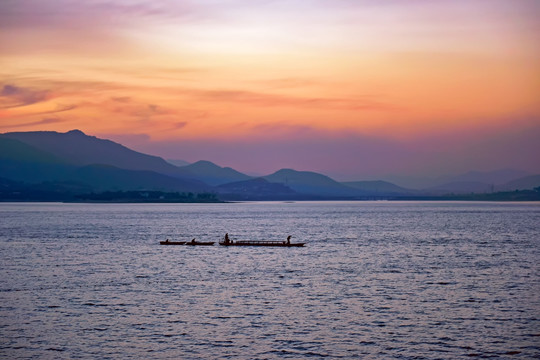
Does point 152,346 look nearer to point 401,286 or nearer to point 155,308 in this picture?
point 155,308

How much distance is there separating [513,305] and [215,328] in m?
25.2

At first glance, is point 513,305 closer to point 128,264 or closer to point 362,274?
point 362,274

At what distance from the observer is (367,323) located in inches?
1816

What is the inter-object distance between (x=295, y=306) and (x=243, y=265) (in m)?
32.6

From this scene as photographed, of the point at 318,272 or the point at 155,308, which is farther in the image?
the point at 318,272

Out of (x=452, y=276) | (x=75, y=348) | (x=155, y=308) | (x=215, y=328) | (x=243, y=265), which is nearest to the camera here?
(x=75, y=348)

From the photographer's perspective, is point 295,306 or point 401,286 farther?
point 401,286

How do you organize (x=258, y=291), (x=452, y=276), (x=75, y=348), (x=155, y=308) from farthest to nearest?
(x=452, y=276) → (x=258, y=291) → (x=155, y=308) → (x=75, y=348)

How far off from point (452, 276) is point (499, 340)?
104 feet

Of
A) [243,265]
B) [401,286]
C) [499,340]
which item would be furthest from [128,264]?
[499,340]

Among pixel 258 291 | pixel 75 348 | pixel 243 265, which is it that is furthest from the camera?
pixel 243 265

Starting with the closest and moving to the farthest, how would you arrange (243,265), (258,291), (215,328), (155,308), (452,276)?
(215,328)
(155,308)
(258,291)
(452,276)
(243,265)

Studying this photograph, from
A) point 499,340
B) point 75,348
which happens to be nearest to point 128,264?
point 75,348

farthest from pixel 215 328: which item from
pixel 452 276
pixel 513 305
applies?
pixel 452 276
